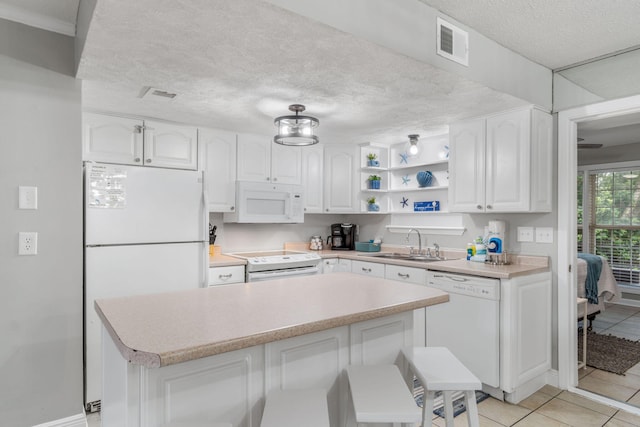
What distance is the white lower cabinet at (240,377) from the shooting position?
1234mm

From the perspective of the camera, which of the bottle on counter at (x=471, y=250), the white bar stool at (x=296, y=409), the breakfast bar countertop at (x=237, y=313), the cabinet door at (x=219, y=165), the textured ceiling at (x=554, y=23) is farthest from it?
the cabinet door at (x=219, y=165)

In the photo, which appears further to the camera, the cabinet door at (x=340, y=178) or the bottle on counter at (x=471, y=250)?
the cabinet door at (x=340, y=178)

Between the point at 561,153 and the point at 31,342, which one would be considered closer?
the point at 31,342

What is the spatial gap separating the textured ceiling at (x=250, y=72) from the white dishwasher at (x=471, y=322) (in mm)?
1345

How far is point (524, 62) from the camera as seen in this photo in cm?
271

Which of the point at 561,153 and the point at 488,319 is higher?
the point at 561,153

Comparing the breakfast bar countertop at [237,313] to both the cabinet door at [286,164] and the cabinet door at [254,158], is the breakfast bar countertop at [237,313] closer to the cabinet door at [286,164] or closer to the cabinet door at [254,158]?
the cabinet door at [254,158]

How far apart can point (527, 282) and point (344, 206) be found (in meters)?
2.12

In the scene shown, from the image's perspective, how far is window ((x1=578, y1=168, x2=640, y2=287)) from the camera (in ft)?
17.9

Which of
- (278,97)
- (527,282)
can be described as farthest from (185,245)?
(527,282)

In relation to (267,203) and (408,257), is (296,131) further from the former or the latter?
(408,257)

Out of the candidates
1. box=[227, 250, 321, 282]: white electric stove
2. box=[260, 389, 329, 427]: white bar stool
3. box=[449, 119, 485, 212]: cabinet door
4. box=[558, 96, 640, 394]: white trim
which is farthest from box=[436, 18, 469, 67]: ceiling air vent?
box=[227, 250, 321, 282]: white electric stove

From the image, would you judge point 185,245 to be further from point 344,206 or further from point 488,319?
point 488,319

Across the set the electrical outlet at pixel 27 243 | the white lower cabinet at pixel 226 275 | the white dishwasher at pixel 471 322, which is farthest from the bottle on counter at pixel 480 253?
the electrical outlet at pixel 27 243
